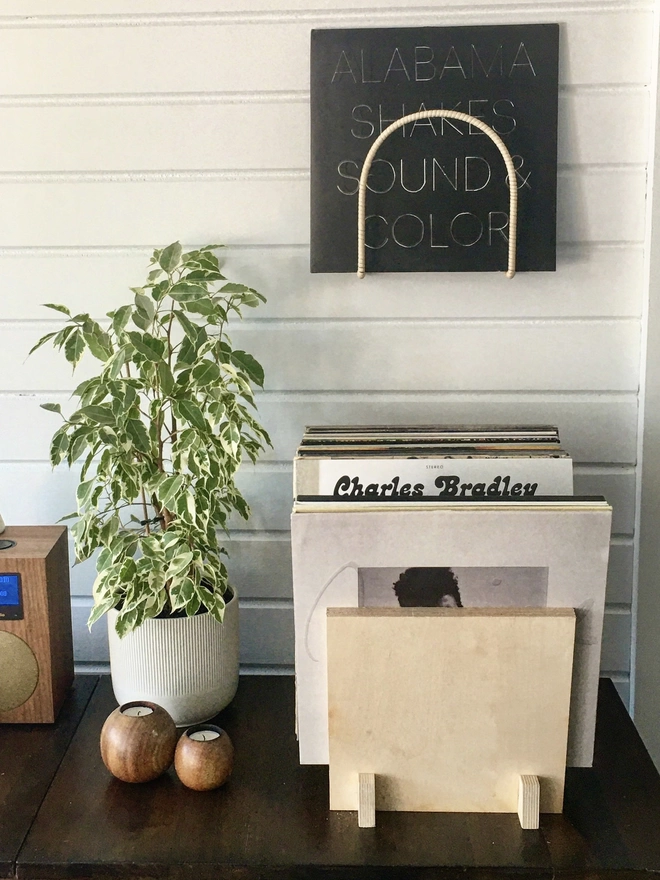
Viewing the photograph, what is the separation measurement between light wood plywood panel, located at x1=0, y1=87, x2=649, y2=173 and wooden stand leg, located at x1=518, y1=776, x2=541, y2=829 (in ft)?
2.39

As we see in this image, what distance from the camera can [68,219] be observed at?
43.2 inches

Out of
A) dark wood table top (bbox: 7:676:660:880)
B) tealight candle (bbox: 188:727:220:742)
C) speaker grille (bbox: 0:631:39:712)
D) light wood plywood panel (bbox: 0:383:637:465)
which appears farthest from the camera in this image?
light wood plywood panel (bbox: 0:383:637:465)

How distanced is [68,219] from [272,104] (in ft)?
0.99

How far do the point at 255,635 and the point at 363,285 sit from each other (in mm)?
503

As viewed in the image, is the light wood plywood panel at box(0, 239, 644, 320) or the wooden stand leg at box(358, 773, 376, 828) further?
the light wood plywood panel at box(0, 239, 644, 320)

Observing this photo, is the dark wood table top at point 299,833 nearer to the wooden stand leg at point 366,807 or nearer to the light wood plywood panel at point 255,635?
the wooden stand leg at point 366,807

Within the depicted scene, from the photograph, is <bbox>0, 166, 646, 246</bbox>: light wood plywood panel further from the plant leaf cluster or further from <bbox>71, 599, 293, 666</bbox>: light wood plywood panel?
<bbox>71, 599, 293, 666</bbox>: light wood plywood panel

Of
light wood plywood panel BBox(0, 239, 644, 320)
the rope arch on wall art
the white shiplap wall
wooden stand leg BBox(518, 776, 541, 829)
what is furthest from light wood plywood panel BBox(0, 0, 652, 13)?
wooden stand leg BBox(518, 776, 541, 829)

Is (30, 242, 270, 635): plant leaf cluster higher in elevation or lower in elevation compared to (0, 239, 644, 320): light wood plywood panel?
lower

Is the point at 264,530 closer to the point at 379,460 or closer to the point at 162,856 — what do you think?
the point at 379,460

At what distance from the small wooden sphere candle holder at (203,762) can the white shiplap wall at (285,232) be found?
33 centimetres

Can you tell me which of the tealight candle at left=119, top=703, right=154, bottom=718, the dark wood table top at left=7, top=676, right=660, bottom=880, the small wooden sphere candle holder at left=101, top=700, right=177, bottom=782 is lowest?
the dark wood table top at left=7, top=676, right=660, bottom=880

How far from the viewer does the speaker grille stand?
100 centimetres

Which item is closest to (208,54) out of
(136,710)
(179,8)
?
(179,8)
